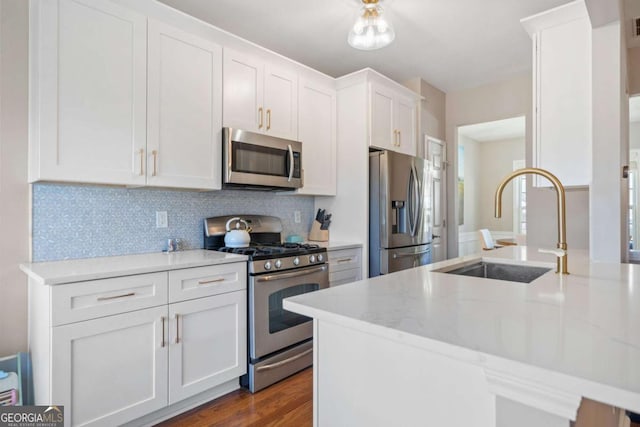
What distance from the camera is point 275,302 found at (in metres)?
2.39

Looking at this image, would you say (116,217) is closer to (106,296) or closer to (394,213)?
(106,296)

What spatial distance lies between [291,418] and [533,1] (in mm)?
3188

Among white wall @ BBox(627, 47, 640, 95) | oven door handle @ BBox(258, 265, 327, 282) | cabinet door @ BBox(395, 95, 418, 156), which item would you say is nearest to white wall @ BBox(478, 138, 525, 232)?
white wall @ BBox(627, 47, 640, 95)

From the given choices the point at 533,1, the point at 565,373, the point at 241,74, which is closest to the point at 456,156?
the point at 533,1

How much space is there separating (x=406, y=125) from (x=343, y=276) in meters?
1.77

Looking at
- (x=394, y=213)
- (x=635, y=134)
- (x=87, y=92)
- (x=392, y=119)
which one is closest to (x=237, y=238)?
(x=87, y=92)

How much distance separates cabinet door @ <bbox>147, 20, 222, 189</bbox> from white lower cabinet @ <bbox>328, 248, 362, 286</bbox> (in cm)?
113

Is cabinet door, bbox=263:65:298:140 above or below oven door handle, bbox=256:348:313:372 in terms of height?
above

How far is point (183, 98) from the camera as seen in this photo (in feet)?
7.33

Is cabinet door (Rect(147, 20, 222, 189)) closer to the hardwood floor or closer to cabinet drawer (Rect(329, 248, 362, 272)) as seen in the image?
cabinet drawer (Rect(329, 248, 362, 272))

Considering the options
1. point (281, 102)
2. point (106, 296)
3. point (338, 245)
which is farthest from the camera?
point (338, 245)

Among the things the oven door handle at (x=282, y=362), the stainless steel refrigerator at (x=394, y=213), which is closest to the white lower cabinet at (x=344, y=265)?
the stainless steel refrigerator at (x=394, y=213)

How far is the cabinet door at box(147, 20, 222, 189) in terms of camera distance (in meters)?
2.11

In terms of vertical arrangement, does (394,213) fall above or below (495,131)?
below
